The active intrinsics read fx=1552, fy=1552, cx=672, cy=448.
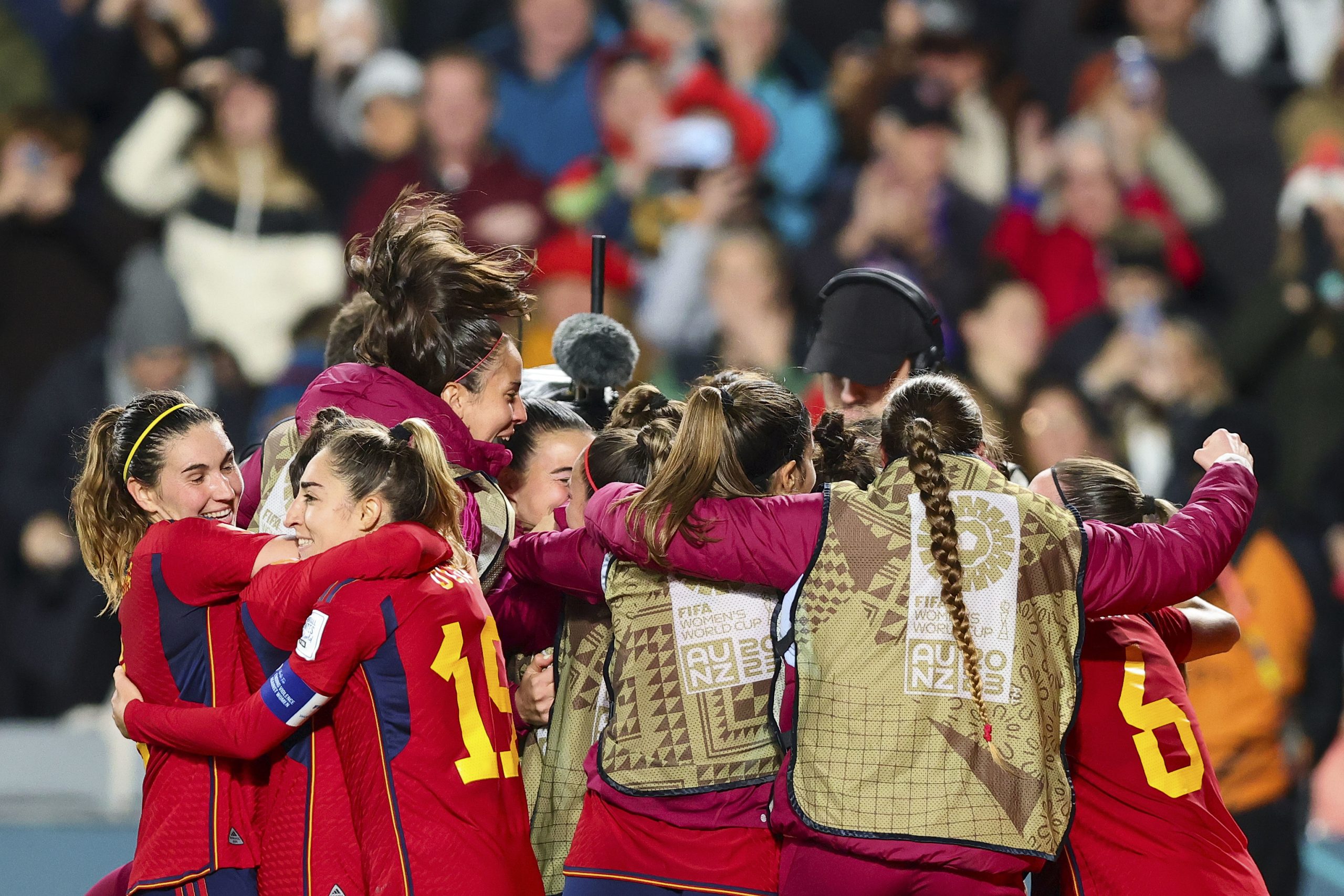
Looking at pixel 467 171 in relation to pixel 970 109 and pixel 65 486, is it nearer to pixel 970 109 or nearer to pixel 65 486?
pixel 65 486

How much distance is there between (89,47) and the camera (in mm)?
7797

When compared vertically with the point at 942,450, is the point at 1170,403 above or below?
above

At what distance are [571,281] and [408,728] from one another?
17.2 feet

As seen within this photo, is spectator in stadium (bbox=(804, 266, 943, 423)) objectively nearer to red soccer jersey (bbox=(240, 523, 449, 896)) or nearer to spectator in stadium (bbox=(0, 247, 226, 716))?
red soccer jersey (bbox=(240, 523, 449, 896))

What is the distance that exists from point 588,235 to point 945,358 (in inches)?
166

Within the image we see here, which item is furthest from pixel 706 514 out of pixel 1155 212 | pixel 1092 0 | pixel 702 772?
pixel 1092 0

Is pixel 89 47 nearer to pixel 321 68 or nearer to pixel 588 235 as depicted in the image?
pixel 321 68

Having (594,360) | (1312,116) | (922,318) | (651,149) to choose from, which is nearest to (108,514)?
(594,360)

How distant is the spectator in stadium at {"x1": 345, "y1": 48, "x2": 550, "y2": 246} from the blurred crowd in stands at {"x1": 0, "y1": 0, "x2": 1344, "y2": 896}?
0.7 inches

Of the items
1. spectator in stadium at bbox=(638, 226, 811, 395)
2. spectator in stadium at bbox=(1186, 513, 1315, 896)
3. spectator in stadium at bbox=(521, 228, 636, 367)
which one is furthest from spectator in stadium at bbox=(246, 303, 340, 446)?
spectator in stadium at bbox=(1186, 513, 1315, 896)

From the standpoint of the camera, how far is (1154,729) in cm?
277

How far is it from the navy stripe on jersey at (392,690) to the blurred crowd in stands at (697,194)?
4.92m

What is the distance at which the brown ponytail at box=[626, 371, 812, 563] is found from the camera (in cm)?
256

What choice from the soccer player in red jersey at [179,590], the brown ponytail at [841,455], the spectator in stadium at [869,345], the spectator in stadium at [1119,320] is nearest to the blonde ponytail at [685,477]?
the brown ponytail at [841,455]
